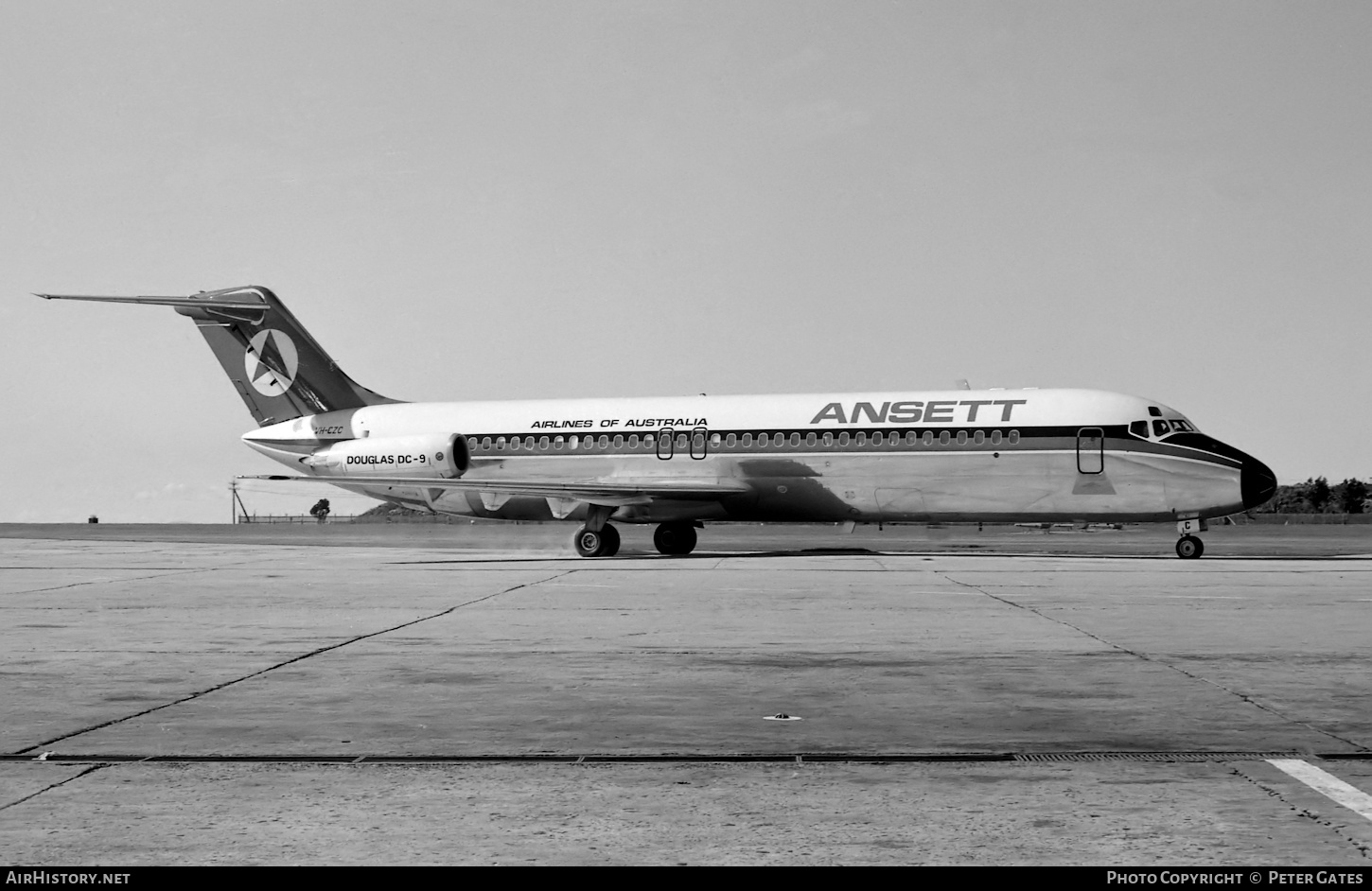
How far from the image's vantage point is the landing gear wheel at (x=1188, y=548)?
91.9 ft

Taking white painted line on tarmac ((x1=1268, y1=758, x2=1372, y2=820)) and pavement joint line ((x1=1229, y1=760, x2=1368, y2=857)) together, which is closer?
pavement joint line ((x1=1229, y1=760, x2=1368, y2=857))

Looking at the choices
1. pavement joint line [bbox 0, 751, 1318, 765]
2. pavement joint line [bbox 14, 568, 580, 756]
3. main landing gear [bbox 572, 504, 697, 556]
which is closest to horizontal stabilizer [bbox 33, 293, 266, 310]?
main landing gear [bbox 572, 504, 697, 556]

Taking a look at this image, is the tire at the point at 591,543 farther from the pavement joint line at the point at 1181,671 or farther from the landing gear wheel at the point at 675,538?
the pavement joint line at the point at 1181,671

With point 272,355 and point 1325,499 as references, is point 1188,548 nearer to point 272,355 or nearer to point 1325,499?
point 272,355

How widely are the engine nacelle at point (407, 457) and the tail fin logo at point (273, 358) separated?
4.15 meters

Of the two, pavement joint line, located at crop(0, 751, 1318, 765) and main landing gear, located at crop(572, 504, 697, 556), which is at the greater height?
main landing gear, located at crop(572, 504, 697, 556)

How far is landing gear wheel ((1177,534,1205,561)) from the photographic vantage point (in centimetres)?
2802

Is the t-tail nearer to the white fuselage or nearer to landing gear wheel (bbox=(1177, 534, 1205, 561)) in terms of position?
the white fuselage

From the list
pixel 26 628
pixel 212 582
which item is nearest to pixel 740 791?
pixel 26 628

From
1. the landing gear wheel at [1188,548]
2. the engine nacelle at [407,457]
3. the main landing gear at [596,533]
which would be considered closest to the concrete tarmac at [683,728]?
the landing gear wheel at [1188,548]

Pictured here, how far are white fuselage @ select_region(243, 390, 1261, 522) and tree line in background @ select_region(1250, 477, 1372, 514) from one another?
8313 cm

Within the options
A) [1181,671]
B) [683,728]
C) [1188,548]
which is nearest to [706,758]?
[683,728]

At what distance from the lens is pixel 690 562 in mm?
26922
